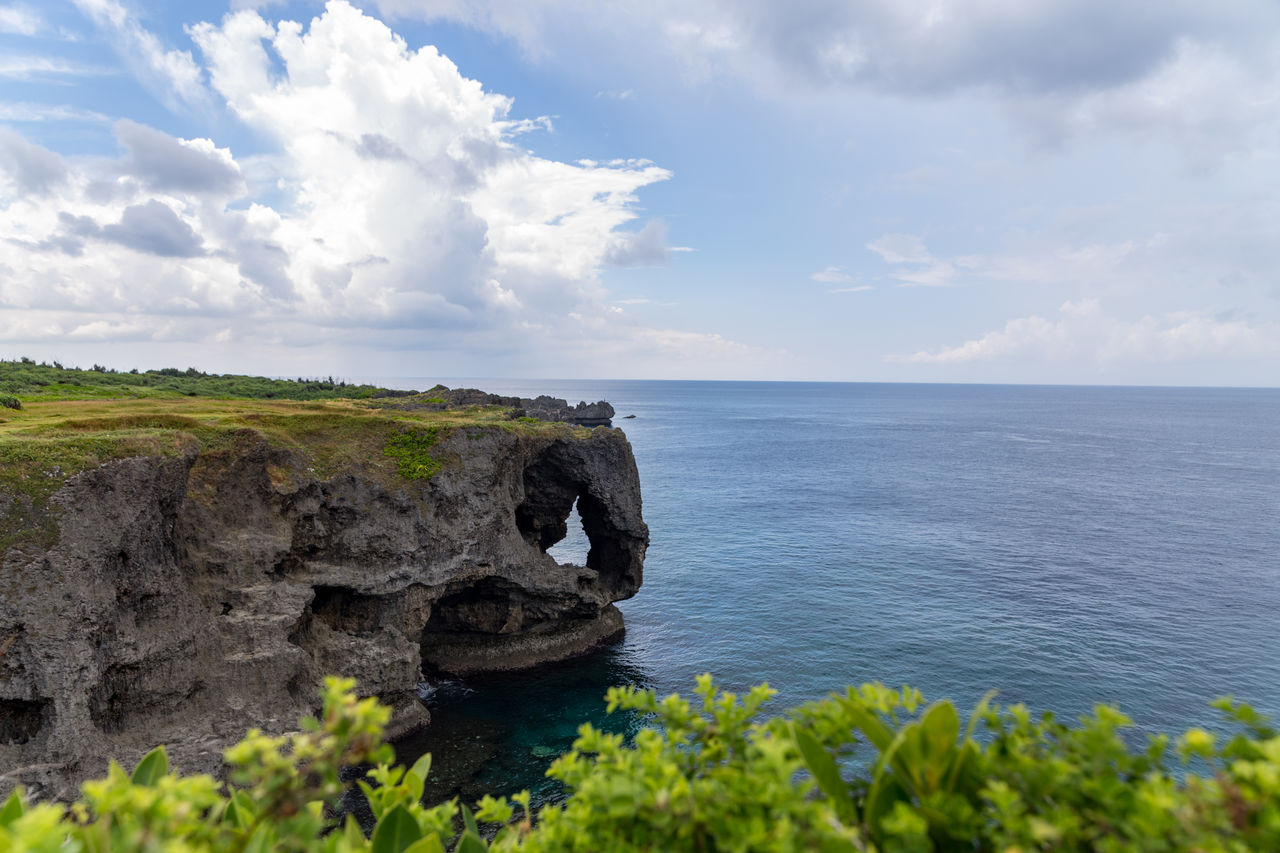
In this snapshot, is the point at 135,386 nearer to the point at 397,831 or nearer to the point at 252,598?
the point at 252,598

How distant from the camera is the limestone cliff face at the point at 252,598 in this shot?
748 inches

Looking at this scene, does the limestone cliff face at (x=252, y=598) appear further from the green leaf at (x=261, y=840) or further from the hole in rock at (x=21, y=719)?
the green leaf at (x=261, y=840)

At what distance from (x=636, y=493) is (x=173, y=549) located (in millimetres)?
24837

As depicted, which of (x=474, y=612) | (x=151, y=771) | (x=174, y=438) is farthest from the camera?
(x=474, y=612)

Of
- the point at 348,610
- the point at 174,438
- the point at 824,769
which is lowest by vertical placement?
the point at 348,610

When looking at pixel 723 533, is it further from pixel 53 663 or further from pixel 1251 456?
pixel 1251 456

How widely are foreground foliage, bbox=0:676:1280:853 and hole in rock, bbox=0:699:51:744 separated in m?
17.5

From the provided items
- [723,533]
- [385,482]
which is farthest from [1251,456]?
[385,482]

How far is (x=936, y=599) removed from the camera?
45375 mm

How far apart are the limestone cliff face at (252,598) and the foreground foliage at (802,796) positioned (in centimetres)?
1727

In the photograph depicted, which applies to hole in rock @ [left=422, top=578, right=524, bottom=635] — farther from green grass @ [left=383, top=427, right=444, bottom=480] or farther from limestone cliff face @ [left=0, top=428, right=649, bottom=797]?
green grass @ [left=383, top=427, right=444, bottom=480]

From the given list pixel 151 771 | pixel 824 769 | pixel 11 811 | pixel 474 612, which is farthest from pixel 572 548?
pixel 824 769

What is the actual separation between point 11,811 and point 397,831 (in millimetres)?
3765

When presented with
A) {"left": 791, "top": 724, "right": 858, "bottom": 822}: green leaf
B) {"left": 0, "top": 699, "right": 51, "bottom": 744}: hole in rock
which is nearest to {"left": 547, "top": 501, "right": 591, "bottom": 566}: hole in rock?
{"left": 0, "top": 699, "right": 51, "bottom": 744}: hole in rock
